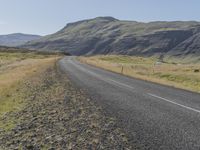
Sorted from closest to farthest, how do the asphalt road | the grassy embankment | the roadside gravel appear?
the asphalt road, the roadside gravel, the grassy embankment

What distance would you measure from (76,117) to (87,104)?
3.38m

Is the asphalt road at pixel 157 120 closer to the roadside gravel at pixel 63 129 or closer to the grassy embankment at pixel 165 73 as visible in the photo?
the roadside gravel at pixel 63 129

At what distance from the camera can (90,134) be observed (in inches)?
416

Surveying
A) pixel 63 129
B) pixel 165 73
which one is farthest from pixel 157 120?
pixel 165 73

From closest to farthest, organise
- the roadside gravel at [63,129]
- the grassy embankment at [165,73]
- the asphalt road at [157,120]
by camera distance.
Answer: the asphalt road at [157,120] < the roadside gravel at [63,129] < the grassy embankment at [165,73]

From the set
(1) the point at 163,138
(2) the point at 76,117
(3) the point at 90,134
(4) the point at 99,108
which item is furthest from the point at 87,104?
(1) the point at 163,138

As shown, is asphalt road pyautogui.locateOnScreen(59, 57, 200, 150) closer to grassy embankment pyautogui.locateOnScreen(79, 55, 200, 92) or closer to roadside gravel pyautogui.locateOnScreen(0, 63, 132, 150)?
roadside gravel pyautogui.locateOnScreen(0, 63, 132, 150)

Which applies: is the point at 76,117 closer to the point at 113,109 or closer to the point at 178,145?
the point at 113,109

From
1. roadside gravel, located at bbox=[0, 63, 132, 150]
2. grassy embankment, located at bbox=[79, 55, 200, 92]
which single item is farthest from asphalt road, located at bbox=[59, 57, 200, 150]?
grassy embankment, located at bbox=[79, 55, 200, 92]

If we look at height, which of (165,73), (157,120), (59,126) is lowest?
(165,73)

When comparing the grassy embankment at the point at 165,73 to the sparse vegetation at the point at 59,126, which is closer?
the sparse vegetation at the point at 59,126

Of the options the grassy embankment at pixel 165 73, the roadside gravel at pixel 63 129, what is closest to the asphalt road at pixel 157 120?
the roadside gravel at pixel 63 129

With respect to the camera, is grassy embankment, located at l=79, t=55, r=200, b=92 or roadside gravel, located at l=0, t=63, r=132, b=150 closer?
roadside gravel, located at l=0, t=63, r=132, b=150

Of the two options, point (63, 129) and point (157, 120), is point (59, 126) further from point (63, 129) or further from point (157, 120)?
point (157, 120)
